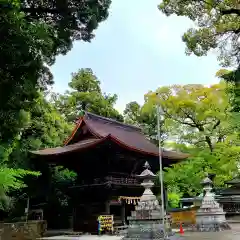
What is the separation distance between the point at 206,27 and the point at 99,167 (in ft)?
39.7

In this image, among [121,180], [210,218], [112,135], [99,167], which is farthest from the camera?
[99,167]

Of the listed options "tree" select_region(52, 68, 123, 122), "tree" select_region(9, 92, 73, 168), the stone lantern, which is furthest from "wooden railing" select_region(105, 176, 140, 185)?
"tree" select_region(52, 68, 123, 122)

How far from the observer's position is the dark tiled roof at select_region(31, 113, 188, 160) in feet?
73.0

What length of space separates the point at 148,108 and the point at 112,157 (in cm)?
1789

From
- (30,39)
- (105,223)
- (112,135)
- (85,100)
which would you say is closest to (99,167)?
(112,135)

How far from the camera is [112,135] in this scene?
20.5 metres

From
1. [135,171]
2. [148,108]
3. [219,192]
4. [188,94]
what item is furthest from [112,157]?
[148,108]

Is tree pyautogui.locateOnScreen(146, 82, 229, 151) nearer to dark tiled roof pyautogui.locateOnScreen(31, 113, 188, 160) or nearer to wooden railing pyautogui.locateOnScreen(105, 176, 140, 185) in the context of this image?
dark tiled roof pyautogui.locateOnScreen(31, 113, 188, 160)

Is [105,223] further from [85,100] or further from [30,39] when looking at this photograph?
[85,100]

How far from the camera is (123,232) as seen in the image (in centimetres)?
1986

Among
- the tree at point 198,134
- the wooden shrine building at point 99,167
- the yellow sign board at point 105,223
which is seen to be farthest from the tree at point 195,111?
the yellow sign board at point 105,223

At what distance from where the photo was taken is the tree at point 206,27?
14039 mm

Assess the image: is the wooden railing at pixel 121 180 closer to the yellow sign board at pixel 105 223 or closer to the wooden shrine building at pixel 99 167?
the wooden shrine building at pixel 99 167

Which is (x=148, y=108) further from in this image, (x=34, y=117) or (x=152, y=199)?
(x=152, y=199)
